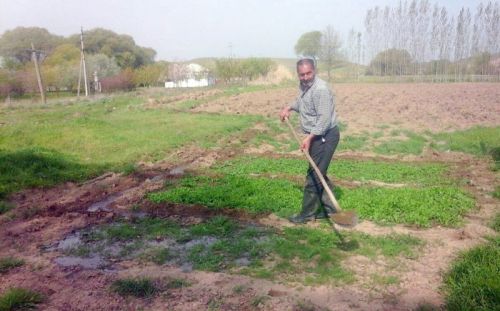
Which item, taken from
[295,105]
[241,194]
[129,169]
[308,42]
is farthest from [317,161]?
[308,42]

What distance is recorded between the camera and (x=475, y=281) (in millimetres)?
3924

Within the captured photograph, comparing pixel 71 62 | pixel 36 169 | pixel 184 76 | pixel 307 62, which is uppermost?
pixel 71 62

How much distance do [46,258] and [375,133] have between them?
37.7 feet

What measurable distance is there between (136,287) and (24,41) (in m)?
68.0

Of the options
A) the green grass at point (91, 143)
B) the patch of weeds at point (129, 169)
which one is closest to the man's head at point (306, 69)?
the patch of weeds at point (129, 169)

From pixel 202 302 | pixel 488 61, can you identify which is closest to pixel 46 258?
pixel 202 302

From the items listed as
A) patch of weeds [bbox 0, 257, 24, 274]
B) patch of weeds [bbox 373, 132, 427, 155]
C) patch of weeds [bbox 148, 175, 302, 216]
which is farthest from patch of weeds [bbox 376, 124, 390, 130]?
patch of weeds [bbox 0, 257, 24, 274]

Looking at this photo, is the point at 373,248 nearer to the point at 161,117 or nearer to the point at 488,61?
the point at 161,117

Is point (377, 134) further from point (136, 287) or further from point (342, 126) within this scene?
point (136, 287)

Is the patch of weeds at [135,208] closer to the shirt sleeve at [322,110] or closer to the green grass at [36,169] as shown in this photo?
the green grass at [36,169]

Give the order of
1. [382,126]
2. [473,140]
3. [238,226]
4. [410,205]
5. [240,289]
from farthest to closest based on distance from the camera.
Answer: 1. [382,126]
2. [473,140]
3. [410,205]
4. [238,226]
5. [240,289]

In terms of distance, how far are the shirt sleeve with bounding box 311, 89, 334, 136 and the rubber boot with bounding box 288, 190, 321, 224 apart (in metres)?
0.95

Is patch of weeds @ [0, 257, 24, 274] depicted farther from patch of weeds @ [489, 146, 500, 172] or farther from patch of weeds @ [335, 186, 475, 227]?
patch of weeds @ [489, 146, 500, 172]

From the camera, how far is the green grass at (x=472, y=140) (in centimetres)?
1136
